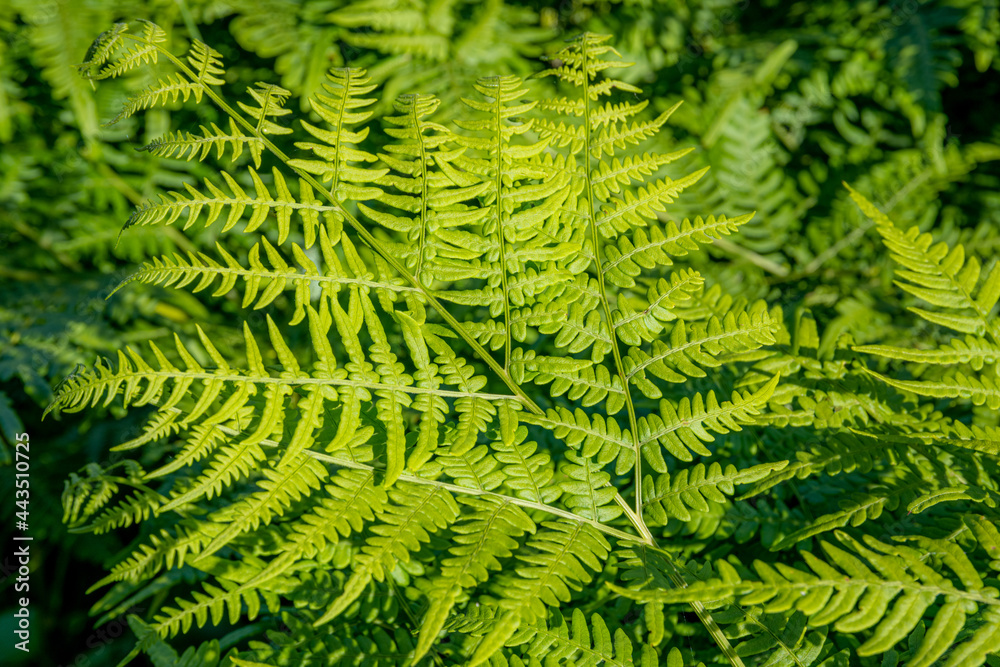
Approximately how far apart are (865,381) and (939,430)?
13 cm

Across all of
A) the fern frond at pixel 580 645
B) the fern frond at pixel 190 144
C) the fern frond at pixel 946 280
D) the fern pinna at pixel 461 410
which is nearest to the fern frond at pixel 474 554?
the fern pinna at pixel 461 410

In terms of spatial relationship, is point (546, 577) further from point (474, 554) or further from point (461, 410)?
point (461, 410)

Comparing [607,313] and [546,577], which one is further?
[607,313]

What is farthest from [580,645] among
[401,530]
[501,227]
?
[501,227]

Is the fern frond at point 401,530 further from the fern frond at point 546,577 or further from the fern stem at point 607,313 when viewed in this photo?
the fern stem at point 607,313

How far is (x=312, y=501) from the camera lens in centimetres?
108

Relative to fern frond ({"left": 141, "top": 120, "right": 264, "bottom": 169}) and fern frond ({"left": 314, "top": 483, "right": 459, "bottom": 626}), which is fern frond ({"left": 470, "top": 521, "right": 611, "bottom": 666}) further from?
fern frond ({"left": 141, "top": 120, "right": 264, "bottom": 169})

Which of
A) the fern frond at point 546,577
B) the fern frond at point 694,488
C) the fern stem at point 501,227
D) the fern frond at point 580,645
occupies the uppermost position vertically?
the fern stem at point 501,227

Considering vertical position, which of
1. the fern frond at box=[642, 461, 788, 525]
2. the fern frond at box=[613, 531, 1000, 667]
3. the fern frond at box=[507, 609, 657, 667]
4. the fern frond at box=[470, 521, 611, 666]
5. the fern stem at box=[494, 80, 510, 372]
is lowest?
the fern frond at box=[507, 609, 657, 667]

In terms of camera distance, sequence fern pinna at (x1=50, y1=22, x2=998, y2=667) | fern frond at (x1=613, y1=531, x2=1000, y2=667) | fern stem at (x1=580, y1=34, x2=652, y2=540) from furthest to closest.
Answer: fern stem at (x1=580, y1=34, x2=652, y2=540)
fern pinna at (x1=50, y1=22, x2=998, y2=667)
fern frond at (x1=613, y1=531, x2=1000, y2=667)

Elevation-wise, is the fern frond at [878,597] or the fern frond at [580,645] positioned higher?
the fern frond at [878,597]

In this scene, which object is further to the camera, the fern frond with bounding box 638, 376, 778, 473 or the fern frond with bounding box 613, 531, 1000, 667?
the fern frond with bounding box 638, 376, 778, 473

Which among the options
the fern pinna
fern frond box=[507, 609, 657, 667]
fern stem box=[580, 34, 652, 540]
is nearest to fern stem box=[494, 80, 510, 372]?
the fern pinna

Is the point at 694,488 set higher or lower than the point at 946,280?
lower
